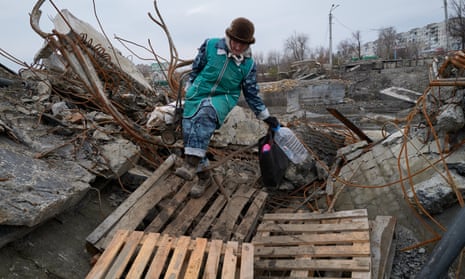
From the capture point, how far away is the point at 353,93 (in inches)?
566

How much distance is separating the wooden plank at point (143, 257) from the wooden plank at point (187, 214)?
0.30m

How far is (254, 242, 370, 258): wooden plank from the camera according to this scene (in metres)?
2.44

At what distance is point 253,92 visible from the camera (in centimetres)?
327

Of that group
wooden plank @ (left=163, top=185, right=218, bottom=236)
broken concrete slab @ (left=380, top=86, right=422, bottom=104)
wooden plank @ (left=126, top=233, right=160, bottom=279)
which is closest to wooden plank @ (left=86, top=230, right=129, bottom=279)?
wooden plank @ (left=126, top=233, right=160, bottom=279)

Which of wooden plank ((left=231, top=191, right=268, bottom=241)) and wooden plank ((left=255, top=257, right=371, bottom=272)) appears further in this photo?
wooden plank ((left=231, top=191, right=268, bottom=241))

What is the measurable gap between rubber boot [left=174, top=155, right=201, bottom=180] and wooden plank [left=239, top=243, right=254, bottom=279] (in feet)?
3.29

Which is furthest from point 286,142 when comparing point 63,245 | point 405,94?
point 405,94

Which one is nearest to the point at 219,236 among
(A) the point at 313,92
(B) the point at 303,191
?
(B) the point at 303,191

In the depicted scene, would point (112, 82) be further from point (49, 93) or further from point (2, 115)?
point (2, 115)

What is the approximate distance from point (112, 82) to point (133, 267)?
3.75 m

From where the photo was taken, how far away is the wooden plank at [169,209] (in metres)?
2.75

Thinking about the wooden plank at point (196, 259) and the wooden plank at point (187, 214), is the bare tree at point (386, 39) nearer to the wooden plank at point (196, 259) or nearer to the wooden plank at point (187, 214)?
the wooden plank at point (187, 214)

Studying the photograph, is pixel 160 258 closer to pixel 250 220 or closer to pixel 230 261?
pixel 230 261

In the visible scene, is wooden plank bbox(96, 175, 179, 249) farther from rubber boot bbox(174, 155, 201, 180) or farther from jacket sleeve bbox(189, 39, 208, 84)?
jacket sleeve bbox(189, 39, 208, 84)
